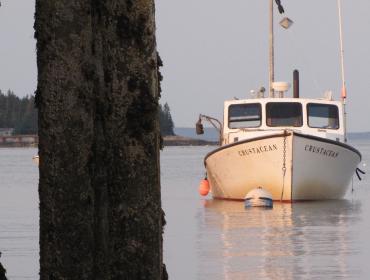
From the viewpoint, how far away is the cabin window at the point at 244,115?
29406mm

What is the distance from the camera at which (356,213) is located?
1064 inches

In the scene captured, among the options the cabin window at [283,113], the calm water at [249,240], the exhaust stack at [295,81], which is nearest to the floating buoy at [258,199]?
the calm water at [249,240]

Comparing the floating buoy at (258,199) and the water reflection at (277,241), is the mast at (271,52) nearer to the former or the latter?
the water reflection at (277,241)

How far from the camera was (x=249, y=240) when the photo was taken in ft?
61.4

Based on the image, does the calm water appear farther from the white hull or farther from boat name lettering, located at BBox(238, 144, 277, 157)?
boat name lettering, located at BBox(238, 144, 277, 157)

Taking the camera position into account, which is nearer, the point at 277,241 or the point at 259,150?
the point at 277,241

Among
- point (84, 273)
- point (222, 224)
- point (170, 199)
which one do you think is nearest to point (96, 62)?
point (84, 273)

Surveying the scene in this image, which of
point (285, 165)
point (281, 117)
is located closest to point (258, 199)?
→ point (285, 165)

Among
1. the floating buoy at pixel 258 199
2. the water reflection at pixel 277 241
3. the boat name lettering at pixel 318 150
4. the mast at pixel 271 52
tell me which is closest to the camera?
the water reflection at pixel 277 241

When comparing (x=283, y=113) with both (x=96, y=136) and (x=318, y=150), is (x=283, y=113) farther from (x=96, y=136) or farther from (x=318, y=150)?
(x=96, y=136)

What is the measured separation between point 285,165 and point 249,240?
31.7 ft

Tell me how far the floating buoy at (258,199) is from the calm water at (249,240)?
0.24 meters

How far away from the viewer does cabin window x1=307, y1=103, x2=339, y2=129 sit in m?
29.6

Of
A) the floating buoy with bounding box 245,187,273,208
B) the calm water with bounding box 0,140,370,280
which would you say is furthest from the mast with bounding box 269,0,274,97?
the floating buoy with bounding box 245,187,273,208
